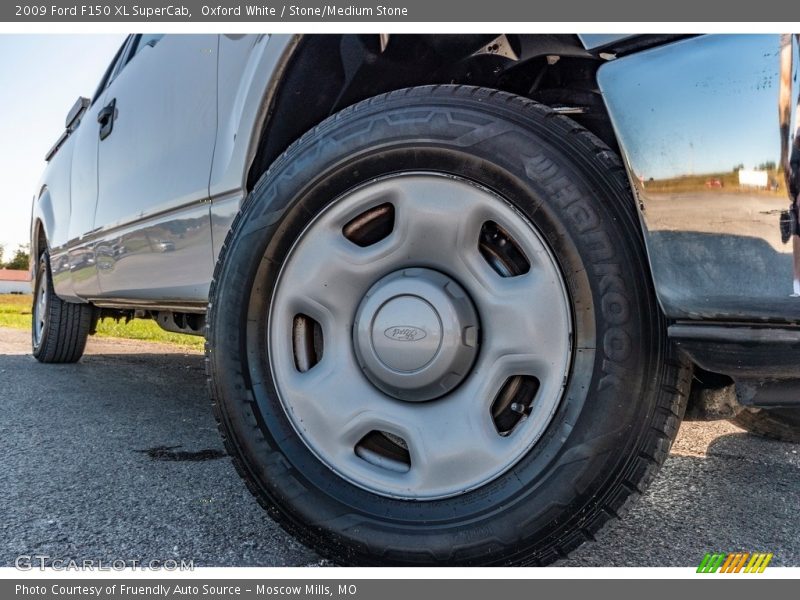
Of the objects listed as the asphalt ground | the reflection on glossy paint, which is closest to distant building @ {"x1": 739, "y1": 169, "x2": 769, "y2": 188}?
the reflection on glossy paint

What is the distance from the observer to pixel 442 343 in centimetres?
117

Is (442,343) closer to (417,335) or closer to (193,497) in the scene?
(417,335)

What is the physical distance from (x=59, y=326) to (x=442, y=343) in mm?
3722

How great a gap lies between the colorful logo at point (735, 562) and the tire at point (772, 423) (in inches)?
35.4

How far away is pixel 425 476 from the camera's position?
3.75 feet

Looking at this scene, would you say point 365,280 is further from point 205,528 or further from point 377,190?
point 205,528

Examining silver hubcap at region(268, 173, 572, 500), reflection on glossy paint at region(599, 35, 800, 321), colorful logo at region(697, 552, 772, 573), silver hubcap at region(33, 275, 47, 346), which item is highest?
reflection on glossy paint at region(599, 35, 800, 321)

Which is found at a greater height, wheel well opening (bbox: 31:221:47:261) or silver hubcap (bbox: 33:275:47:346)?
wheel well opening (bbox: 31:221:47:261)

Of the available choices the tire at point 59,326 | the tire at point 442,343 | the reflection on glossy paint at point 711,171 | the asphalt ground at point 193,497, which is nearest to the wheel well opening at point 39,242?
the tire at point 59,326

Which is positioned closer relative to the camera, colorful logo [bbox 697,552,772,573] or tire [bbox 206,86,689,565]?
tire [bbox 206,86,689,565]

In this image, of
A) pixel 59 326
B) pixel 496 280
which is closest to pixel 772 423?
pixel 496 280

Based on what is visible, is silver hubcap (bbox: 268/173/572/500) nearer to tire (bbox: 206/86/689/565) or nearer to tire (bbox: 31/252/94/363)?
tire (bbox: 206/86/689/565)

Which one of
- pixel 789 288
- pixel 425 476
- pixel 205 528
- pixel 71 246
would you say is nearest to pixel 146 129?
pixel 71 246

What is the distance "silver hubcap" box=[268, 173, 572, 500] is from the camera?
1.12 m
